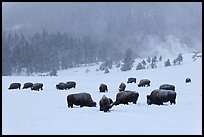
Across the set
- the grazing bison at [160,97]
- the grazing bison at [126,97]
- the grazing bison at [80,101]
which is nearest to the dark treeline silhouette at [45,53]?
the grazing bison at [126,97]

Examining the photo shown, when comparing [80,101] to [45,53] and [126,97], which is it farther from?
[45,53]

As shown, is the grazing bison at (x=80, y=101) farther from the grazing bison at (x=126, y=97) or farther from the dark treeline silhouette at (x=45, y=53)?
the dark treeline silhouette at (x=45, y=53)

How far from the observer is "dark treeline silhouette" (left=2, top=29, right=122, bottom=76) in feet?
340

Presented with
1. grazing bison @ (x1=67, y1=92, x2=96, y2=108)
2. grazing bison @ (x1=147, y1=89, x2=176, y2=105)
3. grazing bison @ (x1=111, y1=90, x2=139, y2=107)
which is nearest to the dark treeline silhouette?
grazing bison @ (x1=111, y1=90, x2=139, y2=107)

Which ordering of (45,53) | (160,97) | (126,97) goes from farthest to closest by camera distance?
(45,53), (126,97), (160,97)

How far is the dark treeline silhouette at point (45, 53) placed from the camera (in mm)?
103750

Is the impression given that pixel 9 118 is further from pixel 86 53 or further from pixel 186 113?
pixel 86 53

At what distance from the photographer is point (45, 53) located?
11906 cm

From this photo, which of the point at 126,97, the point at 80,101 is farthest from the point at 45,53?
the point at 80,101

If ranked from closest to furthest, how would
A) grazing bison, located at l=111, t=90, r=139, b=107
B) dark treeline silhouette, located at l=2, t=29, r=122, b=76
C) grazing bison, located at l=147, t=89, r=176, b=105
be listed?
1. grazing bison, located at l=147, t=89, r=176, b=105
2. grazing bison, located at l=111, t=90, r=139, b=107
3. dark treeline silhouette, located at l=2, t=29, r=122, b=76

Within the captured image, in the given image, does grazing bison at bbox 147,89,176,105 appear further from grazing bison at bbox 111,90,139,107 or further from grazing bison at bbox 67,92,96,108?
grazing bison at bbox 67,92,96,108

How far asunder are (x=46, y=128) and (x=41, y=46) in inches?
4416

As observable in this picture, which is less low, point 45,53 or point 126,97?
point 126,97

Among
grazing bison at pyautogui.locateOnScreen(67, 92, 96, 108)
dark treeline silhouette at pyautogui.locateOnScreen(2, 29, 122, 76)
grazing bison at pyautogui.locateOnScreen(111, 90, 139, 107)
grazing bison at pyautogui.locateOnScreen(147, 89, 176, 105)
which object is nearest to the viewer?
grazing bison at pyautogui.locateOnScreen(67, 92, 96, 108)
